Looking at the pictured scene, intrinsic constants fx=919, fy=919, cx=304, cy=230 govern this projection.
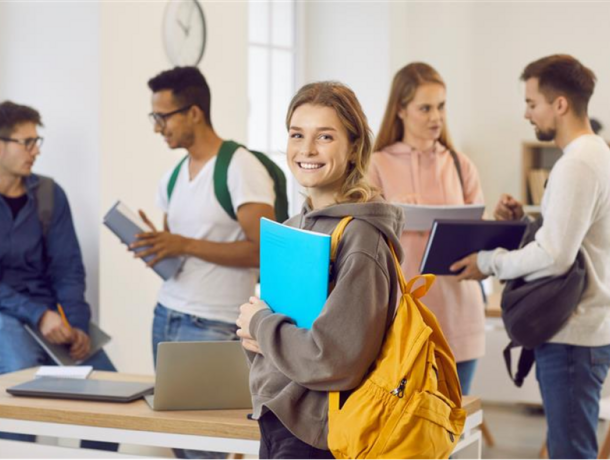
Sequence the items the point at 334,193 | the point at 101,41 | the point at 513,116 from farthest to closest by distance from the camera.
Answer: the point at 513,116 < the point at 101,41 < the point at 334,193

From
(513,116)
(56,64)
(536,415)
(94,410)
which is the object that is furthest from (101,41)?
(513,116)

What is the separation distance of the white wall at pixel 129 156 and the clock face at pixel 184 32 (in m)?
0.07

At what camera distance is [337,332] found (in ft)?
5.34

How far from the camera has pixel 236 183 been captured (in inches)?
118

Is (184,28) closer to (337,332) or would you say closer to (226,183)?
(226,183)

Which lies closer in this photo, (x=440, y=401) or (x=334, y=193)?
(x=440, y=401)

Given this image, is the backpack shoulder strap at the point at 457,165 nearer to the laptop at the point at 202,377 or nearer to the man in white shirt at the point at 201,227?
the man in white shirt at the point at 201,227

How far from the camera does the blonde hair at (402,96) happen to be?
10.3ft

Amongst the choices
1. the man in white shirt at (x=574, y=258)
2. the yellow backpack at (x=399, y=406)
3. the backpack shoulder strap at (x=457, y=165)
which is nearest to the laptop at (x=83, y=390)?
the yellow backpack at (x=399, y=406)

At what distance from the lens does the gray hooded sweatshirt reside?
163 cm

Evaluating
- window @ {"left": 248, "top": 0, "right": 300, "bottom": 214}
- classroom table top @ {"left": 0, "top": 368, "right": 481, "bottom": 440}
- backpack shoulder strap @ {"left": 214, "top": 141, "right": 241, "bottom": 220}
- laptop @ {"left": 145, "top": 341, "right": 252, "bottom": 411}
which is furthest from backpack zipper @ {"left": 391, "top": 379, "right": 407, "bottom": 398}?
window @ {"left": 248, "top": 0, "right": 300, "bottom": 214}

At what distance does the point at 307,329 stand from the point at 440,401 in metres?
0.27

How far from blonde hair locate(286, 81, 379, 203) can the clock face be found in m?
2.59

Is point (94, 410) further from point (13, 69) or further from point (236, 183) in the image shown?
point (13, 69)
